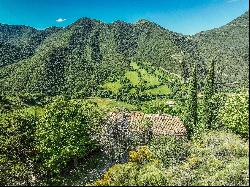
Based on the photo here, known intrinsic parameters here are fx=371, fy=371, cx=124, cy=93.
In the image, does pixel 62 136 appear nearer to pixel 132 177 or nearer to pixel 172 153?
pixel 172 153

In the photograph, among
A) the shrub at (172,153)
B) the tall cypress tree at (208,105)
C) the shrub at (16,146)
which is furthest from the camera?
the tall cypress tree at (208,105)

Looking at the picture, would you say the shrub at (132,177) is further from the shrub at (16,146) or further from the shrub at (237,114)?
the shrub at (237,114)

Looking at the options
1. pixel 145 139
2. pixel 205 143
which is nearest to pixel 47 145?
pixel 145 139

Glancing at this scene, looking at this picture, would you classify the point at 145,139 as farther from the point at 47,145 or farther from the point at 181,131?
the point at 47,145

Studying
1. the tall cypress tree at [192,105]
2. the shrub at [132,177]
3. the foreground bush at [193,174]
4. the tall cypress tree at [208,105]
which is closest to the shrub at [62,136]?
the foreground bush at [193,174]

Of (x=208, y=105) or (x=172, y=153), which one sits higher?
(x=208, y=105)

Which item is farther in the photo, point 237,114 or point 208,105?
point 208,105

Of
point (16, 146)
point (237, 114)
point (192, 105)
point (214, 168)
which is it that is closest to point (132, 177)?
point (214, 168)

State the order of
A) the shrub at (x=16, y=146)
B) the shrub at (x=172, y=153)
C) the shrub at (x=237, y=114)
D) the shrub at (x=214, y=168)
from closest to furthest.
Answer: the shrub at (x=214, y=168)
the shrub at (x=172, y=153)
the shrub at (x=16, y=146)
the shrub at (x=237, y=114)
